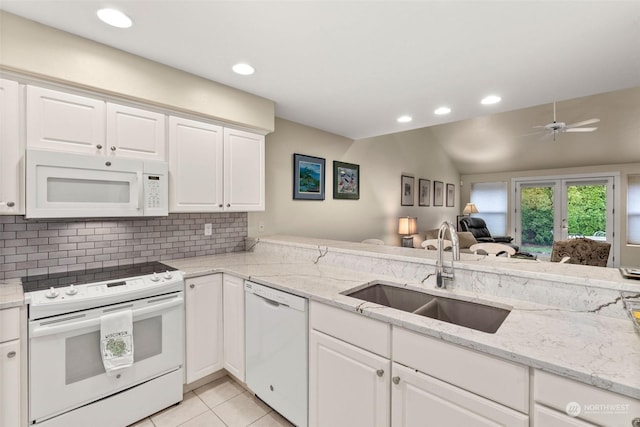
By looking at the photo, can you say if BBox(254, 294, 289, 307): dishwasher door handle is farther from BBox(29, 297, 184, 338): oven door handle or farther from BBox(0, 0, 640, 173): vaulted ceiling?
BBox(0, 0, 640, 173): vaulted ceiling

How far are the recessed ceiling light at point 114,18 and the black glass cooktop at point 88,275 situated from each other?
1.52 m

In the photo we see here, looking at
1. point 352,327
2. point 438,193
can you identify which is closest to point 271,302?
point 352,327

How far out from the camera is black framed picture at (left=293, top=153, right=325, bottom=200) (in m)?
3.59

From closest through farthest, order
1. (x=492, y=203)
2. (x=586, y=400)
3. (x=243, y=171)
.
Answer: (x=586, y=400)
(x=243, y=171)
(x=492, y=203)

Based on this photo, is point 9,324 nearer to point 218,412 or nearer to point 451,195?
point 218,412

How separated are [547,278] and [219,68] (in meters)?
2.46

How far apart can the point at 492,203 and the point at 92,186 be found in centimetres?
886

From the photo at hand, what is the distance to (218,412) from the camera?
1988mm

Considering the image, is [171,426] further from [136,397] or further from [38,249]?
[38,249]

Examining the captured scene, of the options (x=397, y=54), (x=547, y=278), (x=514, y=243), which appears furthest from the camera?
(x=514, y=243)

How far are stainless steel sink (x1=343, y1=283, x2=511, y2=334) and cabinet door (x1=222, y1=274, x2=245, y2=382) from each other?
2.95 feet

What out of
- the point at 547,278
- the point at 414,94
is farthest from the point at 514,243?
the point at 547,278

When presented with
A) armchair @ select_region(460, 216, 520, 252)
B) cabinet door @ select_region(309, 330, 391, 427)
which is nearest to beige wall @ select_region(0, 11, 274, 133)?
cabinet door @ select_region(309, 330, 391, 427)

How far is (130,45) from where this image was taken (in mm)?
1905
